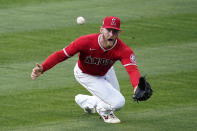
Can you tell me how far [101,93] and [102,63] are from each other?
1.64ft

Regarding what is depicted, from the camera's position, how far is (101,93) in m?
9.36

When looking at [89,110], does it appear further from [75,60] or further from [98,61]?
[75,60]

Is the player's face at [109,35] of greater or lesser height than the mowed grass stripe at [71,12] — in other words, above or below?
above

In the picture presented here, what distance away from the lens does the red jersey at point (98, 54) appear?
8.91 meters

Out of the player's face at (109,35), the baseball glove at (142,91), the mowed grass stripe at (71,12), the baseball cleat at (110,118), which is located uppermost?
the player's face at (109,35)

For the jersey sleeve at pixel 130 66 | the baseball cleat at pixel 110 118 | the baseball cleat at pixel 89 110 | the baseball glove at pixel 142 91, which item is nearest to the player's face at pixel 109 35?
the jersey sleeve at pixel 130 66

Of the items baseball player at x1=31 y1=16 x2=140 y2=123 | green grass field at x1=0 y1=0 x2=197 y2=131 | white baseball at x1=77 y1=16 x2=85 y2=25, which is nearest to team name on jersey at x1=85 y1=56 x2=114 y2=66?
baseball player at x1=31 y1=16 x2=140 y2=123

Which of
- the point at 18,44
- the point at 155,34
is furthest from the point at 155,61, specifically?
the point at 18,44

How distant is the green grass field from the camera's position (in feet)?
31.1

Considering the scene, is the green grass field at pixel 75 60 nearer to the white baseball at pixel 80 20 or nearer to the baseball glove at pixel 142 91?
the white baseball at pixel 80 20

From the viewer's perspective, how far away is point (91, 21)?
682 inches

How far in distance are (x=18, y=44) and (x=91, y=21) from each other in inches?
124

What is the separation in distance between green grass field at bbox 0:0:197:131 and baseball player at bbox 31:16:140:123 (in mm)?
311

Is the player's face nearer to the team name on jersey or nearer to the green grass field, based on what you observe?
the team name on jersey
